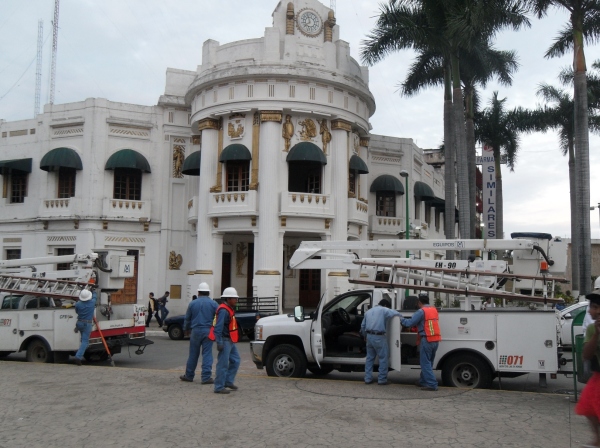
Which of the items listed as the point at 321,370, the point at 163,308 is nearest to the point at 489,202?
the point at 163,308

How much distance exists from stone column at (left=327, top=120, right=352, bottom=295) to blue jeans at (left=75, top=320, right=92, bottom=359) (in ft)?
45.7

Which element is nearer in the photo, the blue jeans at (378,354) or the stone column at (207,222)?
the blue jeans at (378,354)

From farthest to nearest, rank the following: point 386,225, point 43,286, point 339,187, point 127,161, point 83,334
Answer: point 386,225, point 127,161, point 339,187, point 43,286, point 83,334

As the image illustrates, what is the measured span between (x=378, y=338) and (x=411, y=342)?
2.70 feet

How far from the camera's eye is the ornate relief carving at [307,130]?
87.1 feet

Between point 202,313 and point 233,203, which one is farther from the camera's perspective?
point 233,203

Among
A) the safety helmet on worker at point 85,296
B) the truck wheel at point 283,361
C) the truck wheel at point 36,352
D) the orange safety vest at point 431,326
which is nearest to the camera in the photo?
the orange safety vest at point 431,326

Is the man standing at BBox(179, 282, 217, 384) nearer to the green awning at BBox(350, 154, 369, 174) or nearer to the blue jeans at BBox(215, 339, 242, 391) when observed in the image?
the blue jeans at BBox(215, 339, 242, 391)

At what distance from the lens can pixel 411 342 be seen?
11.1m

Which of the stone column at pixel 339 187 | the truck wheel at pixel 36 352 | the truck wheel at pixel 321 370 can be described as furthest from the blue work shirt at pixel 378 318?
the stone column at pixel 339 187

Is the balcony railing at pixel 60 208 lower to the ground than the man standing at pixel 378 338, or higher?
higher

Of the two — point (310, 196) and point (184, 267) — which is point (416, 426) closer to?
point (310, 196)

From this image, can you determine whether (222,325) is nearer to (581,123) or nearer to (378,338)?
(378,338)

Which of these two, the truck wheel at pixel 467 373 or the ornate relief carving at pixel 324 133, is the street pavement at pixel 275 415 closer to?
the truck wheel at pixel 467 373
